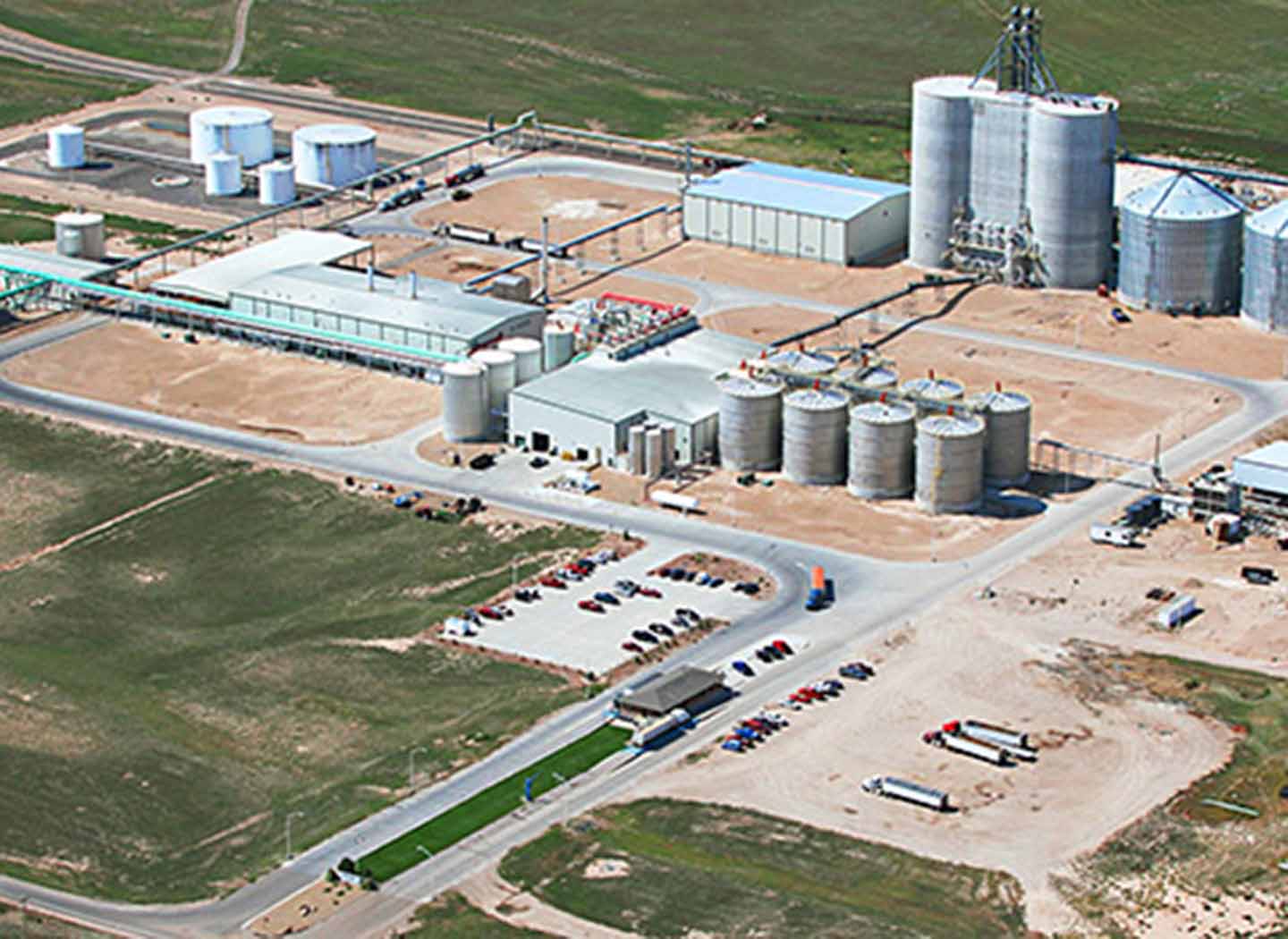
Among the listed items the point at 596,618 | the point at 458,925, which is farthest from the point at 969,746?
the point at 458,925

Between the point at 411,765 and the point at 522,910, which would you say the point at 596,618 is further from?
the point at 522,910

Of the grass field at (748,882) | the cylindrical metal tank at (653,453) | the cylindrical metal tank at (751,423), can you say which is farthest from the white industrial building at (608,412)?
the grass field at (748,882)

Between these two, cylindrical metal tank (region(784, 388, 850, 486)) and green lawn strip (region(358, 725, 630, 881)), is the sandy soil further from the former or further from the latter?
cylindrical metal tank (region(784, 388, 850, 486))

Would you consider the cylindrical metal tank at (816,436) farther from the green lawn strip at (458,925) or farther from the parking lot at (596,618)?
the green lawn strip at (458,925)

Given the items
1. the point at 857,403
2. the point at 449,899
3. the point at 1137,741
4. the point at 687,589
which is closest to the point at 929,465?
the point at 857,403

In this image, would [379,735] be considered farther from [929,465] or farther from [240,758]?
[929,465]
